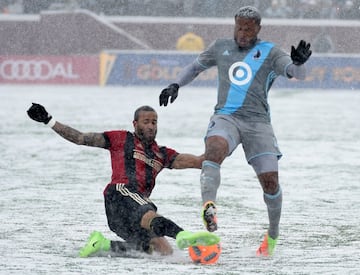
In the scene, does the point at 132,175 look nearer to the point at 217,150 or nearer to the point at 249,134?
the point at 217,150

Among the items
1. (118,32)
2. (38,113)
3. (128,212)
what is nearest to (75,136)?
(38,113)

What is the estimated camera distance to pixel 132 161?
6973 mm

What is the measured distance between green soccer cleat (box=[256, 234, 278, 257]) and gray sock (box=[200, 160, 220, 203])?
2.03 ft

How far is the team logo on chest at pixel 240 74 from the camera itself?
7000 mm

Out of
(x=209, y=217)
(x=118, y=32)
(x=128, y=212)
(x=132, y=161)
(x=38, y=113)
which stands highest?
(x=38, y=113)

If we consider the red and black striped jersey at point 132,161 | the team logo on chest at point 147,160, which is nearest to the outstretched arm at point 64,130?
the red and black striped jersey at point 132,161

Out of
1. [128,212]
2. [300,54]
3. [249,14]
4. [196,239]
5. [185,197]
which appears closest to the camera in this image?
[196,239]

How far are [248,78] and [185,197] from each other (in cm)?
336

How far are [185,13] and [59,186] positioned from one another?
2589 centimetres

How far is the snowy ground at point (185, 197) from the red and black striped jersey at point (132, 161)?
1.86 feet

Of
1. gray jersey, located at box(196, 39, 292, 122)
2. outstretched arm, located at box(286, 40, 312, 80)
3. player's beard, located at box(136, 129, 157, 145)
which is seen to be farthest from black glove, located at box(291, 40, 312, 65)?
player's beard, located at box(136, 129, 157, 145)

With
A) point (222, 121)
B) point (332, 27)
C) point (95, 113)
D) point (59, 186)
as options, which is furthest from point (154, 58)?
point (222, 121)

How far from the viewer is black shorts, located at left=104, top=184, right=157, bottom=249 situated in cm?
673

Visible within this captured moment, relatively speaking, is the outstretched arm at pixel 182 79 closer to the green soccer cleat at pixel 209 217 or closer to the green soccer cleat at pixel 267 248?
the green soccer cleat at pixel 209 217
